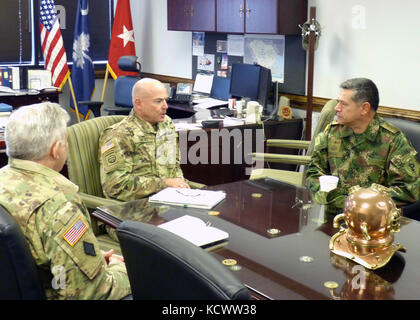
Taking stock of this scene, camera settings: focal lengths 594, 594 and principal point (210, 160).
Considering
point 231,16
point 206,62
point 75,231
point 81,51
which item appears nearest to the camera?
point 75,231

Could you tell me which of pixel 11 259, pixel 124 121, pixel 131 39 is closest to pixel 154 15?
pixel 131 39

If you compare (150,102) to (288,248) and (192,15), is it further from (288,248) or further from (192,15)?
(192,15)

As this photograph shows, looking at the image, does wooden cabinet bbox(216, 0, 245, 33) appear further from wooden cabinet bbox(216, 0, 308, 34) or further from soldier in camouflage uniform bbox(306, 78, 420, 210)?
soldier in camouflage uniform bbox(306, 78, 420, 210)

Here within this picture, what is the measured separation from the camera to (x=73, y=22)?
6941 mm

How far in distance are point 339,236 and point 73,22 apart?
5.64 meters

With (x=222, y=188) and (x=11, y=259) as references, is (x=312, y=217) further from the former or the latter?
(x=11, y=259)

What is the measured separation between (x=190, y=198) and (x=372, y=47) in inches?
89.0

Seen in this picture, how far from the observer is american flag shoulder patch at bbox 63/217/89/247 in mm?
1681

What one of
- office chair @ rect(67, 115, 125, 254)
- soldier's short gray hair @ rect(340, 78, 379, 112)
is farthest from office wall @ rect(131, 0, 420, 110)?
office chair @ rect(67, 115, 125, 254)

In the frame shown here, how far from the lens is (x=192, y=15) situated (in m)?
5.43

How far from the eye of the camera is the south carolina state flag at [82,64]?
646 cm

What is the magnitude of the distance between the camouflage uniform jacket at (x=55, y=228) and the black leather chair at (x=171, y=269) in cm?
30

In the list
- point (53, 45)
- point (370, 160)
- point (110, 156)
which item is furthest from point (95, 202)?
point (53, 45)

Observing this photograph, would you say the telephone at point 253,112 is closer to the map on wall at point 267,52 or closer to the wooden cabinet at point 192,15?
the map on wall at point 267,52
